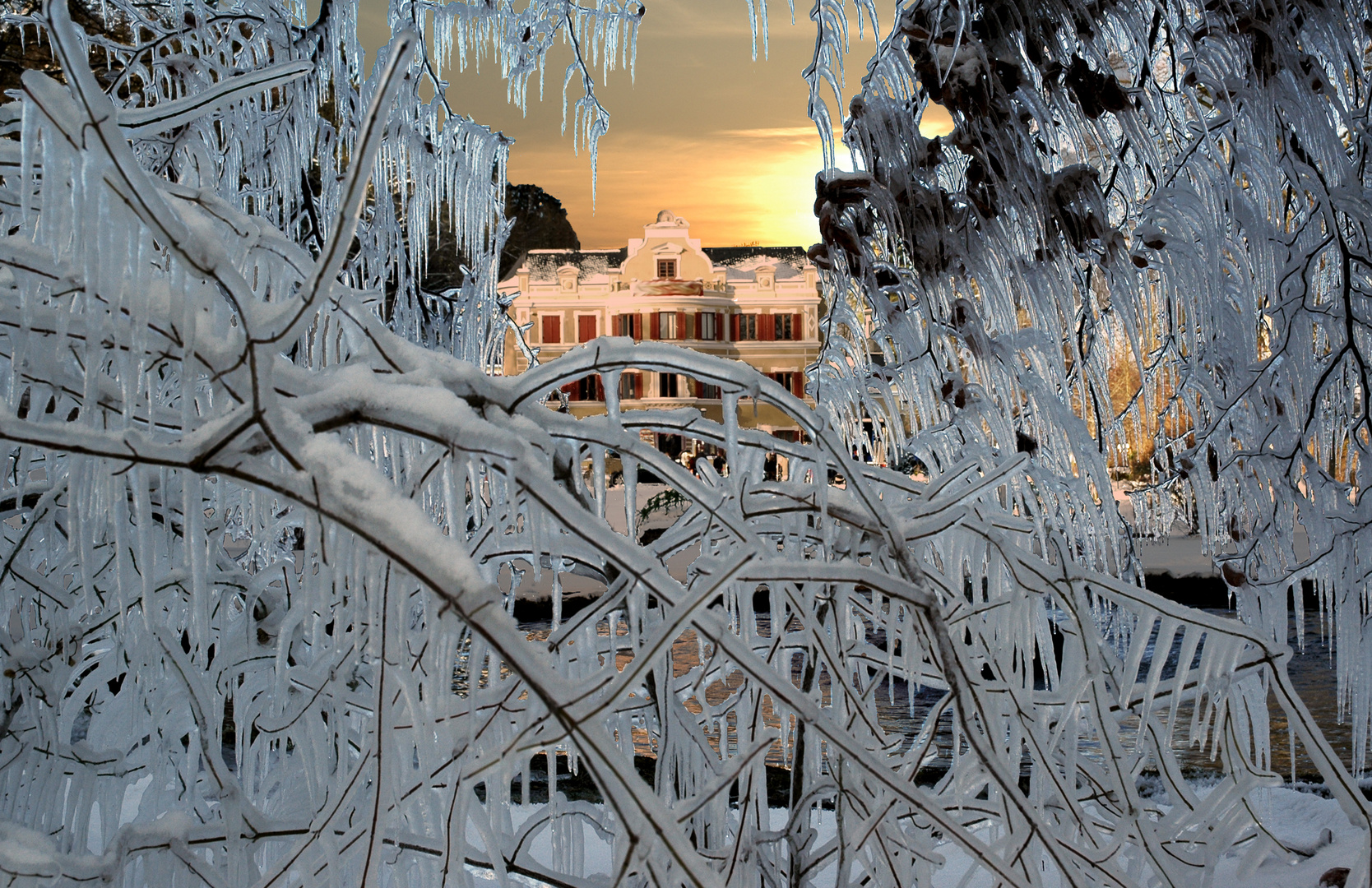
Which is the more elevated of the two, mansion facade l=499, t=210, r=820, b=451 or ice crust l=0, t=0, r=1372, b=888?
mansion facade l=499, t=210, r=820, b=451

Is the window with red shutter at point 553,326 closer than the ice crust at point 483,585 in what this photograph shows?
No

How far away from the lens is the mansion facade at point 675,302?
119 ft

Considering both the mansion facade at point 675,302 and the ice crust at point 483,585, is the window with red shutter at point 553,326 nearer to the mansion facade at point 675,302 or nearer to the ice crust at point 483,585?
the mansion facade at point 675,302

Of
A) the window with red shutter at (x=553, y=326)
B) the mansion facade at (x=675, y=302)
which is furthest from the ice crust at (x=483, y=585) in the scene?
the window with red shutter at (x=553, y=326)

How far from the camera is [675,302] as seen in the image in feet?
119

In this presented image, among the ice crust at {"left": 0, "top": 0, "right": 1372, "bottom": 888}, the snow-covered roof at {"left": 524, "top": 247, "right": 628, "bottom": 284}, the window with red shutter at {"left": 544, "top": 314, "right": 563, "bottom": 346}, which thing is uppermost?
the snow-covered roof at {"left": 524, "top": 247, "right": 628, "bottom": 284}

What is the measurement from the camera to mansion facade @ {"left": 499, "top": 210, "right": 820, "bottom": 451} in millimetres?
36125

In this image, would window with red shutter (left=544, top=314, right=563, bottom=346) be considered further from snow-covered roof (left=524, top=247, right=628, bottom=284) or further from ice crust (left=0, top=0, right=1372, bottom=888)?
ice crust (left=0, top=0, right=1372, bottom=888)

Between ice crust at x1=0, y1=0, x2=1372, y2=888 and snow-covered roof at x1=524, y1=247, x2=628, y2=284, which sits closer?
ice crust at x1=0, y1=0, x2=1372, y2=888

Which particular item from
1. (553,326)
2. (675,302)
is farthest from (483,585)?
(553,326)

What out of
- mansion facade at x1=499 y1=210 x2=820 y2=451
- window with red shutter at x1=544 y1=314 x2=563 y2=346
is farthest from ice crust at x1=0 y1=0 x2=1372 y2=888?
window with red shutter at x1=544 y1=314 x2=563 y2=346

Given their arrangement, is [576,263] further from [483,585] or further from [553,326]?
[483,585]

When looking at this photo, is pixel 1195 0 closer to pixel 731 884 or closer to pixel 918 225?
pixel 918 225

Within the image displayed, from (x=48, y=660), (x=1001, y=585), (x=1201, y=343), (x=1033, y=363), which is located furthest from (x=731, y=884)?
(x=1201, y=343)
